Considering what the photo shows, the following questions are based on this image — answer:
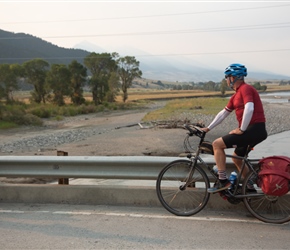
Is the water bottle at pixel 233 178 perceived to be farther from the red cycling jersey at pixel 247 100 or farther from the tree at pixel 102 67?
the tree at pixel 102 67

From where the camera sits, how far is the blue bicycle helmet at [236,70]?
469 centimetres

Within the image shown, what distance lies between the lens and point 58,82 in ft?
227

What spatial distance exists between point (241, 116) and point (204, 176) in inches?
41.1

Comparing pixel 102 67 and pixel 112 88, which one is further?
pixel 102 67

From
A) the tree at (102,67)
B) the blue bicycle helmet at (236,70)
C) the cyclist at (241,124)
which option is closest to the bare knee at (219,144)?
the cyclist at (241,124)

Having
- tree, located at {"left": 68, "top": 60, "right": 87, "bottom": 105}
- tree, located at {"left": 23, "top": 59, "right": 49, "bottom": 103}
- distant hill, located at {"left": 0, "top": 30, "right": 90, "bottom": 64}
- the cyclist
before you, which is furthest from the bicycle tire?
distant hill, located at {"left": 0, "top": 30, "right": 90, "bottom": 64}

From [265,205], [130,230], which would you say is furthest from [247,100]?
[130,230]

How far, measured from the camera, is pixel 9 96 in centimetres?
6050

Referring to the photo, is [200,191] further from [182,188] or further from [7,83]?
[7,83]

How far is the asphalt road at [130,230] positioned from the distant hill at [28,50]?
5501 inches

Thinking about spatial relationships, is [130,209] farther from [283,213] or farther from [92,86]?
[92,86]

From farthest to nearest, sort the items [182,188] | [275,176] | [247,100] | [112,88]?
[112,88], [182,188], [247,100], [275,176]

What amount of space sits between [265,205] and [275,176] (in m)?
0.68

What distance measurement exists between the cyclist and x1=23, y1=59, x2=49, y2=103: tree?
68.4 meters
